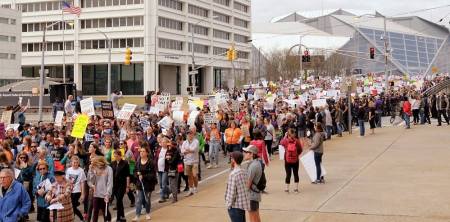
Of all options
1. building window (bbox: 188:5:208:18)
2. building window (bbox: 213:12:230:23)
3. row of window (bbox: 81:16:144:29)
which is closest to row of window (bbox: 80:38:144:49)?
row of window (bbox: 81:16:144:29)

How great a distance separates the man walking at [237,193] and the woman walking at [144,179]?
11.0 ft

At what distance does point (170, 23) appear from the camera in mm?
87250

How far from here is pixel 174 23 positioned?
290 feet

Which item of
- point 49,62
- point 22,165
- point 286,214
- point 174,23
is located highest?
point 174,23

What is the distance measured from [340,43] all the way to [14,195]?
143m

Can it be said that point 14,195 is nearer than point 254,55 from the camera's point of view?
Yes

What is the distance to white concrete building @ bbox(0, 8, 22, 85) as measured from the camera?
8256 cm

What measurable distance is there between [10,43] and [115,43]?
14.2 metres

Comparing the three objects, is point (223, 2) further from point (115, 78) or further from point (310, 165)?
point (310, 165)

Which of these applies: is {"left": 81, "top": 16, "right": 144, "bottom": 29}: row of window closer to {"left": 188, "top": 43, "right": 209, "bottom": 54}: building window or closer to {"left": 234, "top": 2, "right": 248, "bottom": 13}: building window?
{"left": 188, "top": 43, "right": 209, "bottom": 54}: building window

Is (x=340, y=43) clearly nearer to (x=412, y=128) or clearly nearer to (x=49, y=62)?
(x=49, y=62)

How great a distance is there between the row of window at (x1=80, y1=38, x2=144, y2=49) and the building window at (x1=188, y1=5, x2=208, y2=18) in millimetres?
12584

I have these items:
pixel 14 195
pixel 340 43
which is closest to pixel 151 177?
pixel 14 195

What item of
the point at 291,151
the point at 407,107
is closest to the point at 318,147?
the point at 291,151
